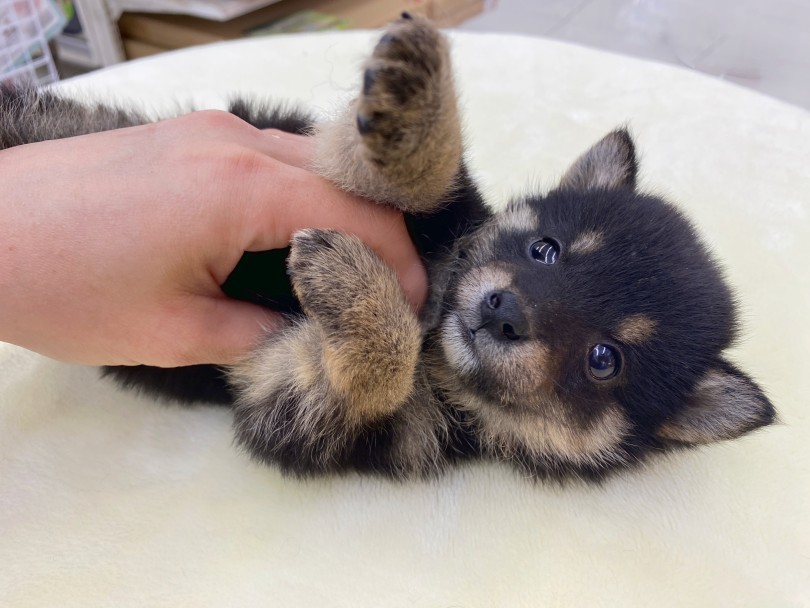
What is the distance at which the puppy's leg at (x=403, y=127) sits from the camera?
1520 millimetres

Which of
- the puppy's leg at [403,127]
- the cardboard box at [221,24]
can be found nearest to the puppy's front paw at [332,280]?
the puppy's leg at [403,127]

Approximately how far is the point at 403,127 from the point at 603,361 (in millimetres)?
915

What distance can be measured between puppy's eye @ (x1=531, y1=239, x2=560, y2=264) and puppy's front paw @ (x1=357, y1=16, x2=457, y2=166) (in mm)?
582

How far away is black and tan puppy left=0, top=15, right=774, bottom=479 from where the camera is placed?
1.72 meters

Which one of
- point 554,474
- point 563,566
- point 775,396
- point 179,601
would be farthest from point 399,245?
point 775,396

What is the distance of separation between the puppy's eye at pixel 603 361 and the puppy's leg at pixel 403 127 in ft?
2.23

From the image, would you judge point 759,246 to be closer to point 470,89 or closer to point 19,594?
point 470,89

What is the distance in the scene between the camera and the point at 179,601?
1755 mm

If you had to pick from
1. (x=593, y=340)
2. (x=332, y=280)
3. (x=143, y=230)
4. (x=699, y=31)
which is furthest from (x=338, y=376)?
(x=699, y=31)

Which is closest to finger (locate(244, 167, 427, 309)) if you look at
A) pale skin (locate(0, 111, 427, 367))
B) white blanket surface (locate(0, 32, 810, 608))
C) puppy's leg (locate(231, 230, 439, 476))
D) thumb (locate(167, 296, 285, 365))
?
pale skin (locate(0, 111, 427, 367))

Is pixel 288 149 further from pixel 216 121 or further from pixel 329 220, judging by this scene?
pixel 329 220

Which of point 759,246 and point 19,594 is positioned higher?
point 759,246

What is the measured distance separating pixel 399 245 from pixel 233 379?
0.70 m

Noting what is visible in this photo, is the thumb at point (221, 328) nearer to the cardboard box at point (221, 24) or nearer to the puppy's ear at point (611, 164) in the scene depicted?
the puppy's ear at point (611, 164)
